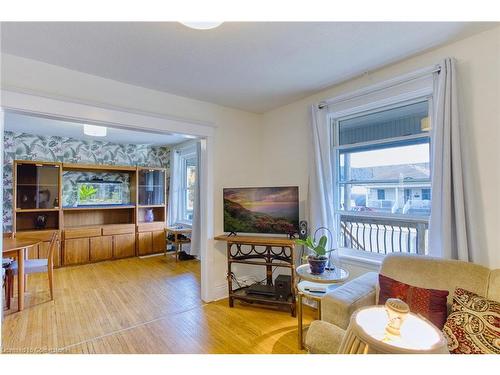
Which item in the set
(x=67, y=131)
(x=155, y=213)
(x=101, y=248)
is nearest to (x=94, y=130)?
(x=67, y=131)

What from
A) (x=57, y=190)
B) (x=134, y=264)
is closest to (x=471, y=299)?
(x=134, y=264)

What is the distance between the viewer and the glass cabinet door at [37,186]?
4.29m

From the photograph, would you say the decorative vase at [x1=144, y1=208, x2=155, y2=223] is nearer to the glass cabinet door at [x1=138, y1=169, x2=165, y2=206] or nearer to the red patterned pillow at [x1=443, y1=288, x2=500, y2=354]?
the glass cabinet door at [x1=138, y1=169, x2=165, y2=206]

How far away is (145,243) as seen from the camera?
5.29 m

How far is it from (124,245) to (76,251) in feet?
2.62

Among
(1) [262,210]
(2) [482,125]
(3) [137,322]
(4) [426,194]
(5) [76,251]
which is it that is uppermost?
(2) [482,125]

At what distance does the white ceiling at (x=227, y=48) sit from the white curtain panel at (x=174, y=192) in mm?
3288

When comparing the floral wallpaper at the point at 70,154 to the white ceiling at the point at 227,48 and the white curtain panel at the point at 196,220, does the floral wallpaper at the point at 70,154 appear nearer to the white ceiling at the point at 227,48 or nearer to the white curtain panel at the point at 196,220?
the white curtain panel at the point at 196,220

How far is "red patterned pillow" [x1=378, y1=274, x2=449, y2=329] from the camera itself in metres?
1.51

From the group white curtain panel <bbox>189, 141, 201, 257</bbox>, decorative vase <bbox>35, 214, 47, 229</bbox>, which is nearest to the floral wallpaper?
decorative vase <bbox>35, 214, 47, 229</bbox>

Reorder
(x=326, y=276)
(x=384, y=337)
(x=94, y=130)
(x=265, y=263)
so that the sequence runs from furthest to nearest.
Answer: (x=94, y=130), (x=265, y=263), (x=326, y=276), (x=384, y=337)

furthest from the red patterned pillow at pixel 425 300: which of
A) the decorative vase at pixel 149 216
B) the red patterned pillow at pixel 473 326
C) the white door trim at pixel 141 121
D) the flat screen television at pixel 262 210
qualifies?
the decorative vase at pixel 149 216

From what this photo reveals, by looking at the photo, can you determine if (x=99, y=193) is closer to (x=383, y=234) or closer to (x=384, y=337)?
(x=383, y=234)
